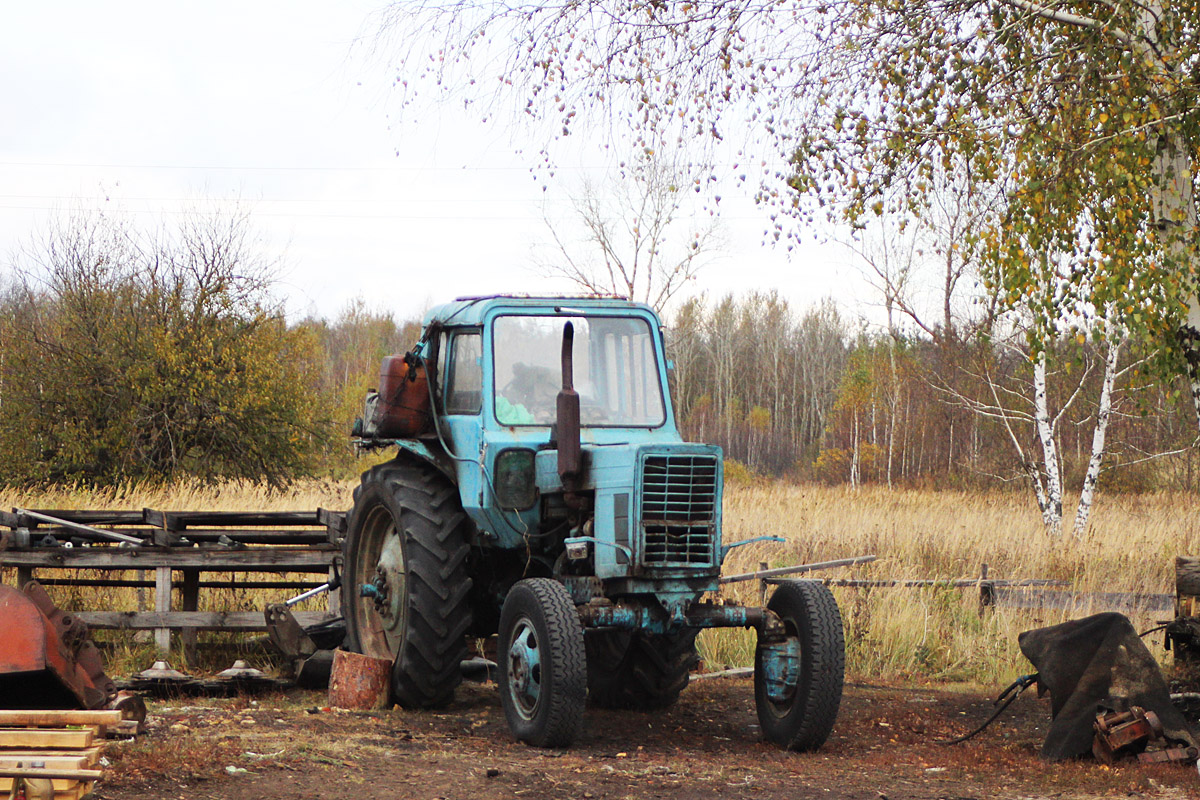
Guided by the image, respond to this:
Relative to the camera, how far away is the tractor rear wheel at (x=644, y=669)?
26.1 feet

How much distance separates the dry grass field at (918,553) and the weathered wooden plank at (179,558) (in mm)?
804

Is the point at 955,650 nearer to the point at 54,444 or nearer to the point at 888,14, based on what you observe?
the point at 888,14

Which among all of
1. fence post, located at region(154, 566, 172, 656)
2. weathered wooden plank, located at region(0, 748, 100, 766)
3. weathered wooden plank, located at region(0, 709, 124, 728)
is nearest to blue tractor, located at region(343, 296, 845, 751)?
fence post, located at region(154, 566, 172, 656)

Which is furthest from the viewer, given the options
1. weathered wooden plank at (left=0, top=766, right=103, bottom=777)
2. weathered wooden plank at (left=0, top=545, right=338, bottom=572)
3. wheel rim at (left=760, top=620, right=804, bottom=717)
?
weathered wooden plank at (left=0, top=545, right=338, bottom=572)

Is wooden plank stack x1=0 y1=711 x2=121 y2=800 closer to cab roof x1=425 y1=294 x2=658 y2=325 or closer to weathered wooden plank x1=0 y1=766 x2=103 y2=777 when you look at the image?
weathered wooden plank x1=0 y1=766 x2=103 y2=777

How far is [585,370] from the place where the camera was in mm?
7695

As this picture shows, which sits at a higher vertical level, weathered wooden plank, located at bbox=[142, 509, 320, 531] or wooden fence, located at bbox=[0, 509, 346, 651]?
weathered wooden plank, located at bbox=[142, 509, 320, 531]

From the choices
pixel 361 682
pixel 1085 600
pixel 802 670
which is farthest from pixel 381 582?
pixel 1085 600

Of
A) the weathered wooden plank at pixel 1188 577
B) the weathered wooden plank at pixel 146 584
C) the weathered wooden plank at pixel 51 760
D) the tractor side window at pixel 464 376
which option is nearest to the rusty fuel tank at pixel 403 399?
the tractor side window at pixel 464 376

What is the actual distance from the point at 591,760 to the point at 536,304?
2859mm

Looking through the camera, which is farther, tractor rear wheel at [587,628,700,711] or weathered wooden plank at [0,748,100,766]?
tractor rear wheel at [587,628,700,711]

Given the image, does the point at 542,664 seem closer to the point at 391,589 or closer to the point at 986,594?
the point at 391,589

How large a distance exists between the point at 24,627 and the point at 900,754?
4635 millimetres

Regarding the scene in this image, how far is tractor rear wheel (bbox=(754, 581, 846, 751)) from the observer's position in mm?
6527
